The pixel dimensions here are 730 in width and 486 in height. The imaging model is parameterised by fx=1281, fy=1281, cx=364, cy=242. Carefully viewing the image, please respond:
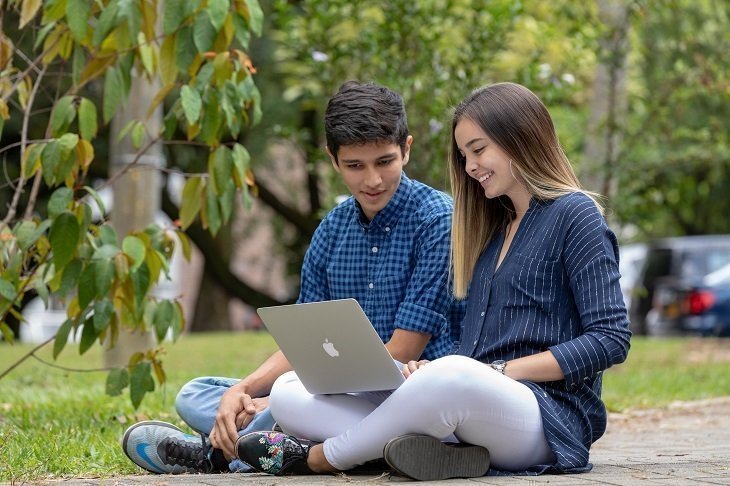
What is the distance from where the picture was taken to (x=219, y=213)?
573cm

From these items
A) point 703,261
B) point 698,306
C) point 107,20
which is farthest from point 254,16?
point 703,261

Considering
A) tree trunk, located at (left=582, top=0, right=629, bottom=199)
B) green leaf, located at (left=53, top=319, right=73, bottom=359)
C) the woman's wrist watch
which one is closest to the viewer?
the woman's wrist watch

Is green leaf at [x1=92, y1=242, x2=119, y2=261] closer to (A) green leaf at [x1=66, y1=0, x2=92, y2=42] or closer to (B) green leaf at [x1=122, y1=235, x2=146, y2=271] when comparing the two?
(B) green leaf at [x1=122, y1=235, x2=146, y2=271]

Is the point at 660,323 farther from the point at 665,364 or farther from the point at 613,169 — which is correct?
the point at 613,169

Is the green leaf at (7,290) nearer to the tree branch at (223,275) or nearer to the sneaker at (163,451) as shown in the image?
the sneaker at (163,451)

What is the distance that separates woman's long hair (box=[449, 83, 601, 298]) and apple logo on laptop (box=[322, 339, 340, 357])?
50 centimetres

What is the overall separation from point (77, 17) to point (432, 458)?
2405 millimetres

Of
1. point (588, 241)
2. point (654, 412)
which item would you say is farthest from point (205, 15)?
point (654, 412)

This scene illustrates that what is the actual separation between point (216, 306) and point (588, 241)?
20.3 meters

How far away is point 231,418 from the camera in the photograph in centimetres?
436

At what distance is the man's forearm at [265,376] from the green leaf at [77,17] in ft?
5.14

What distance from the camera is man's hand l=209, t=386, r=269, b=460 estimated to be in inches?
171

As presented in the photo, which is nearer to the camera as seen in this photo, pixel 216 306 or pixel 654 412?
pixel 654 412

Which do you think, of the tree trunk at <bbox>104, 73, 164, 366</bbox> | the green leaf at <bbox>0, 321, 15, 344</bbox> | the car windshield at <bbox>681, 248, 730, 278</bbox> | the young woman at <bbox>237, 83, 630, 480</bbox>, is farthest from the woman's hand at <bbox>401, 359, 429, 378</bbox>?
the car windshield at <bbox>681, 248, 730, 278</bbox>
